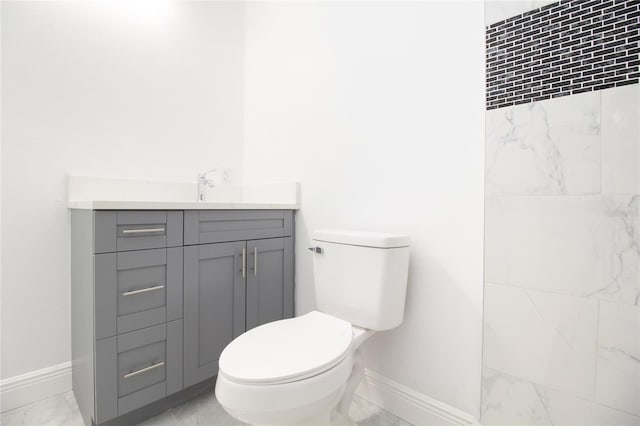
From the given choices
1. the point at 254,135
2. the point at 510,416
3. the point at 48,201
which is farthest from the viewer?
the point at 254,135

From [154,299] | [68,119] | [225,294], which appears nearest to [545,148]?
[225,294]

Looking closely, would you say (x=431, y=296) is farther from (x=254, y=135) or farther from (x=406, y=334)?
(x=254, y=135)

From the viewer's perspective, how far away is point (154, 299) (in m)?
1.28

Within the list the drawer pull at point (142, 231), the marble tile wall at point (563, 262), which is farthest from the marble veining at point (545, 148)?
the drawer pull at point (142, 231)

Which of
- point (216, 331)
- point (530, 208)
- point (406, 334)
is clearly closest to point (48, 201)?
point (216, 331)

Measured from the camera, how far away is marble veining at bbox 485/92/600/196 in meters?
0.96

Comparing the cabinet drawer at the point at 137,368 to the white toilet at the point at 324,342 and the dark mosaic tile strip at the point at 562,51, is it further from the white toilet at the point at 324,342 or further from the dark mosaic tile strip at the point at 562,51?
the dark mosaic tile strip at the point at 562,51

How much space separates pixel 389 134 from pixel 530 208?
0.64 meters

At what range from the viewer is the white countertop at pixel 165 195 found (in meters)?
1.29

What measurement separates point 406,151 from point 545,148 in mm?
504

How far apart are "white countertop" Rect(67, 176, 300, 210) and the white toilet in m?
0.49

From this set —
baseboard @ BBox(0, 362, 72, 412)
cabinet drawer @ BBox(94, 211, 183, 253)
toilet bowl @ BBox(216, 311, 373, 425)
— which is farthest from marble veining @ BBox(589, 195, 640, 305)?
baseboard @ BBox(0, 362, 72, 412)

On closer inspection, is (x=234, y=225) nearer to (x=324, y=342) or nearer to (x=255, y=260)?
(x=255, y=260)

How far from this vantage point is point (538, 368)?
3.49ft
